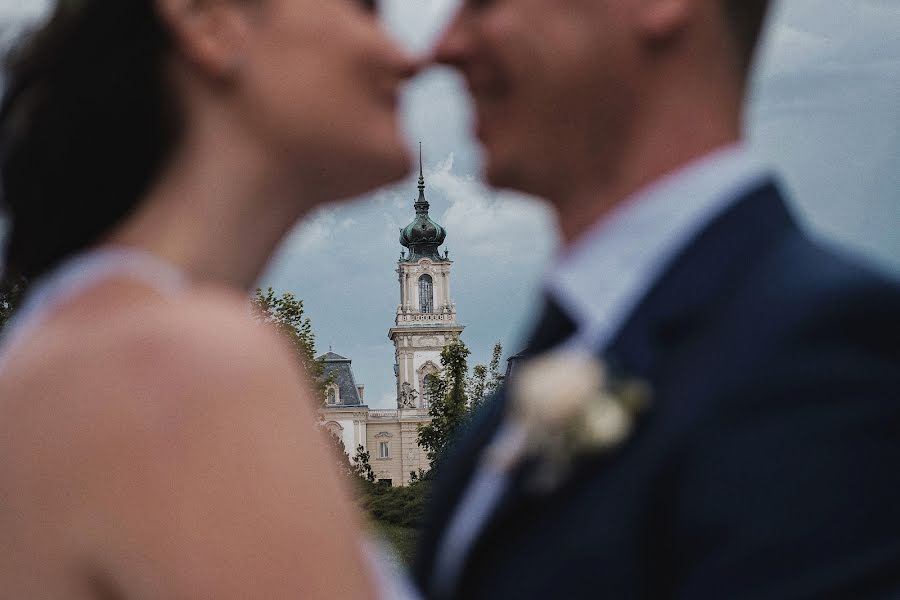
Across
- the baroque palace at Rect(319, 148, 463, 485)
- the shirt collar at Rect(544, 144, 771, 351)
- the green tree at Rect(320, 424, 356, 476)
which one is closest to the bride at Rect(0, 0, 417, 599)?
the green tree at Rect(320, 424, 356, 476)

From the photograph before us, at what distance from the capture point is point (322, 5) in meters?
1.82

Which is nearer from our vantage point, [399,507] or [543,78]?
[543,78]

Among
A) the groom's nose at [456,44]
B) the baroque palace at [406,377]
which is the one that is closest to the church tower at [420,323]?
the baroque palace at [406,377]

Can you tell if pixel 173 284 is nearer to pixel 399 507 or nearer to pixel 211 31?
pixel 211 31

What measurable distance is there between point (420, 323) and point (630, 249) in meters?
87.0

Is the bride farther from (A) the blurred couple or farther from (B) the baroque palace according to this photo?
(B) the baroque palace

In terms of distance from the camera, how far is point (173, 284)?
1.65m

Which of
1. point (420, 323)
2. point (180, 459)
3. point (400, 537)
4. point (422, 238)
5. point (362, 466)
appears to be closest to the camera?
point (180, 459)

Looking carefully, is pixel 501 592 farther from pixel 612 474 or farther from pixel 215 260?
pixel 215 260

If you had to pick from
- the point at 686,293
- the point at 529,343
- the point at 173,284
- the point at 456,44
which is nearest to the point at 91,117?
the point at 173,284

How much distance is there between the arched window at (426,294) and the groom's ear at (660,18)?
88.7 meters

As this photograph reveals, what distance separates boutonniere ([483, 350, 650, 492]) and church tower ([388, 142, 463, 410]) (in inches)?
3336

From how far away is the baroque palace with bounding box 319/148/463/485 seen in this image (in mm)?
86750

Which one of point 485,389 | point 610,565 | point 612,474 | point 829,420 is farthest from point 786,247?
point 485,389
